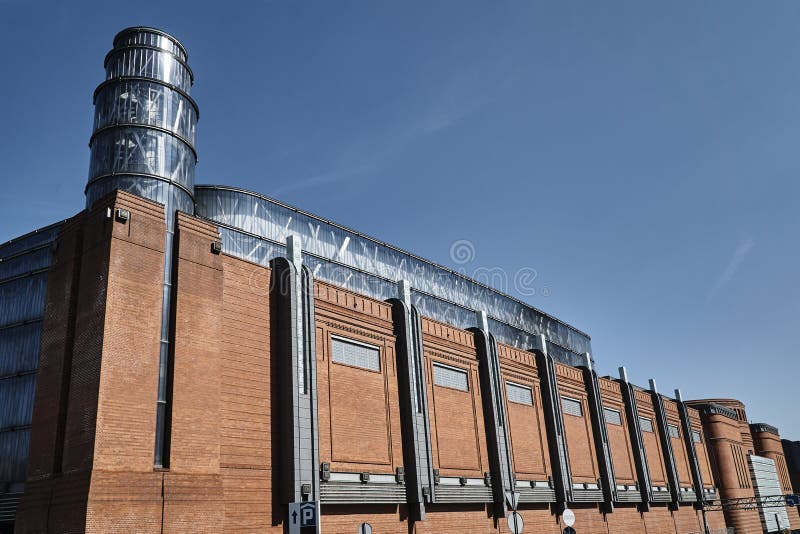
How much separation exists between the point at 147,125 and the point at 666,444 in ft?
168

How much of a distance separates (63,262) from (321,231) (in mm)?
15382

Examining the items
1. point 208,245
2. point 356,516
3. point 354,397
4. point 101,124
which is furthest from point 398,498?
point 101,124

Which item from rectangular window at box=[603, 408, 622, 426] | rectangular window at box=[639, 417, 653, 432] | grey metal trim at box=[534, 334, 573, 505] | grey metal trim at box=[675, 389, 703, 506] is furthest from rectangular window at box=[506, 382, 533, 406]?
grey metal trim at box=[675, 389, 703, 506]

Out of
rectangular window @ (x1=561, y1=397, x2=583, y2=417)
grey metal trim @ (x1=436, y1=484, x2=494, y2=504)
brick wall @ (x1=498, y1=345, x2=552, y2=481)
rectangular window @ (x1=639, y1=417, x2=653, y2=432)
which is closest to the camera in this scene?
grey metal trim @ (x1=436, y1=484, x2=494, y2=504)

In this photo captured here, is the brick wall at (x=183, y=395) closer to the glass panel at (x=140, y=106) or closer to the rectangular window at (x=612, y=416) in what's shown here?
the glass panel at (x=140, y=106)

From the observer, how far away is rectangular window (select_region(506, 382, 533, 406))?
1621 inches

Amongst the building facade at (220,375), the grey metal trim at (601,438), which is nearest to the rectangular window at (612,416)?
the grey metal trim at (601,438)

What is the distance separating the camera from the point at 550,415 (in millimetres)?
43938

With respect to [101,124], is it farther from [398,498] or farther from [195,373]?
[398,498]

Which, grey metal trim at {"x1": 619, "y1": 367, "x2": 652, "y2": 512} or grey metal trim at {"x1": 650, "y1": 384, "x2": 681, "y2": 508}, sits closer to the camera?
grey metal trim at {"x1": 619, "y1": 367, "x2": 652, "y2": 512}

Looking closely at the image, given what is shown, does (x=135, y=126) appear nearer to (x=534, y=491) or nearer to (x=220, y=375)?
(x=220, y=375)

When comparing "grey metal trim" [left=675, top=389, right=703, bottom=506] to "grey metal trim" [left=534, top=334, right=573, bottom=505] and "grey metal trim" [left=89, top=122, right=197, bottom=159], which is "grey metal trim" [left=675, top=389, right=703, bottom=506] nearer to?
"grey metal trim" [left=534, top=334, right=573, bottom=505]

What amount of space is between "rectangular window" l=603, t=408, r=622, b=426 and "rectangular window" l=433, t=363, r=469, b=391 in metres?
19.2

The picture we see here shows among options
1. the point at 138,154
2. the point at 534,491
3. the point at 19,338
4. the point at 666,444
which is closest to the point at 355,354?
the point at 138,154
